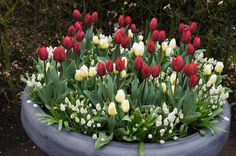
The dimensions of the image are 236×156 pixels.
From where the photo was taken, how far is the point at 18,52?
382cm

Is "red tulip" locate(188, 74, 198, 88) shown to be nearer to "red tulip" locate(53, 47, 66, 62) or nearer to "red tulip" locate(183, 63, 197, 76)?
"red tulip" locate(183, 63, 197, 76)

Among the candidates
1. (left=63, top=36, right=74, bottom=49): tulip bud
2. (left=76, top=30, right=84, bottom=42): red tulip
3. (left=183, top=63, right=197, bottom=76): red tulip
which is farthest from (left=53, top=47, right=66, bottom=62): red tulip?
(left=183, top=63, right=197, bottom=76): red tulip

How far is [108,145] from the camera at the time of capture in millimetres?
1924

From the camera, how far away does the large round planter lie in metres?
1.91

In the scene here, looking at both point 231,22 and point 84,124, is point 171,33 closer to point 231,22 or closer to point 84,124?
point 231,22

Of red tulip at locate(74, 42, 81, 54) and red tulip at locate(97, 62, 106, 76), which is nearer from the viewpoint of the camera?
red tulip at locate(97, 62, 106, 76)

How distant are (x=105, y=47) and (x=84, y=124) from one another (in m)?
0.51

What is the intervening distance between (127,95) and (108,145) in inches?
10.6

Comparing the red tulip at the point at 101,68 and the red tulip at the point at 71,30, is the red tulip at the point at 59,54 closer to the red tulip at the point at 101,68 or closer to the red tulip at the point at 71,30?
the red tulip at the point at 101,68

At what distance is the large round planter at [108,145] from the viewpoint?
191cm

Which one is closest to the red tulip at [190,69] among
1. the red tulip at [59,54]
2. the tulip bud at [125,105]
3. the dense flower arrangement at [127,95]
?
the dense flower arrangement at [127,95]

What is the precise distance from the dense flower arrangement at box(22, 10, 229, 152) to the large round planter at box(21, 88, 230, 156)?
0.03m

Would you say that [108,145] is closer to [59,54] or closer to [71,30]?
[59,54]

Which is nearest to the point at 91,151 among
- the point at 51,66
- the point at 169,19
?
the point at 51,66
